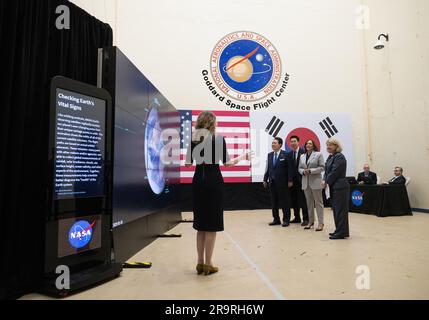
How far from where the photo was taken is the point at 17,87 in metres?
2.13

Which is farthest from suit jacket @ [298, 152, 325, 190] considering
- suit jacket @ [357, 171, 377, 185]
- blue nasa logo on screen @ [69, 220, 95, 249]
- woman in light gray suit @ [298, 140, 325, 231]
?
suit jacket @ [357, 171, 377, 185]

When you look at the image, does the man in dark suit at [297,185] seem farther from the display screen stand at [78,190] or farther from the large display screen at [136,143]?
the display screen stand at [78,190]

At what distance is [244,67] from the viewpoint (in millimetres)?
7863

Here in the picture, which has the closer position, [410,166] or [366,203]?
[366,203]

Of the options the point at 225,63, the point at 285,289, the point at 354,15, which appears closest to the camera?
the point at 285,289

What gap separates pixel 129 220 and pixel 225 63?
5.80 m

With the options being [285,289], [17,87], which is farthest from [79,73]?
[285,289]

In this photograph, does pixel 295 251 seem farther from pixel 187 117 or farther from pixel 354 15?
pixel 354 15

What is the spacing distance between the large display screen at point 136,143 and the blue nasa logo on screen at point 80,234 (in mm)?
339

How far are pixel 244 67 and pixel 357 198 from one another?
426 centimetres

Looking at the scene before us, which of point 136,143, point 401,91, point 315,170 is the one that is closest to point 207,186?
point 136,143

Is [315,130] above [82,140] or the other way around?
above

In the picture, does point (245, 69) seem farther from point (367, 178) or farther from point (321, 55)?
point (367, 178)

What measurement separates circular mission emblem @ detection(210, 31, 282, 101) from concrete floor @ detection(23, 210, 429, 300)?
450cm
